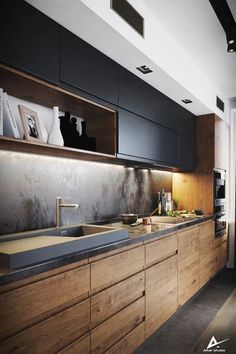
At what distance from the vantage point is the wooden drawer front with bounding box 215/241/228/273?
13.2 feet

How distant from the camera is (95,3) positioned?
1.72 m

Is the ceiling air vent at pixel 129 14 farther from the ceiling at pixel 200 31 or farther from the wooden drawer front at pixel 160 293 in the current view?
the wooden drawer front at pixel 160 293

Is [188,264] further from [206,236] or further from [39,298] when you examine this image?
[39,298]

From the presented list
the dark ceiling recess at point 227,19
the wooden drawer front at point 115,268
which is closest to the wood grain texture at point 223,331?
the wooden drawer front at point 115,268

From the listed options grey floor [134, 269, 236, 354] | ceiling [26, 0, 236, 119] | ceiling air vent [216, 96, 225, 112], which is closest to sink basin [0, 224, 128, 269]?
grey floor [134, 269, 236, 354]

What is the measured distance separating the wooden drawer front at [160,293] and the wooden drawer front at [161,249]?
0.17 ft

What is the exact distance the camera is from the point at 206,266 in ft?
11.7

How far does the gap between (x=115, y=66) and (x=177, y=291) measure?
2.13m

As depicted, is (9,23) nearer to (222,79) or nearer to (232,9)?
(232,9)

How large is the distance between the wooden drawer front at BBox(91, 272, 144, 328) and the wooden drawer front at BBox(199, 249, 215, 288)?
5.28ft

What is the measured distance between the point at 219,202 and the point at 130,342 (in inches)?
109

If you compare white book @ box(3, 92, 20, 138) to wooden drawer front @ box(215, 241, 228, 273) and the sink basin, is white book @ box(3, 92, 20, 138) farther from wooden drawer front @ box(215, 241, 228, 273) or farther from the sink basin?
wooden drawer front @ box(215, 241, 228, 273)

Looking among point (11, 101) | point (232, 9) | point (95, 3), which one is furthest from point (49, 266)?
point (232, 9)

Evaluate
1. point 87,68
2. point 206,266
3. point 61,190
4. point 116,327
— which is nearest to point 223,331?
point 206,266
